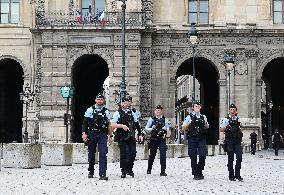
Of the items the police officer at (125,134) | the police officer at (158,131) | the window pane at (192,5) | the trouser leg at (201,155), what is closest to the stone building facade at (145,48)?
the window pane at (192,5)

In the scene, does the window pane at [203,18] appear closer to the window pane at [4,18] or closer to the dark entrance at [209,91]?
the dark entrance at [209,91]

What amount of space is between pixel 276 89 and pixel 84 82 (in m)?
19.7

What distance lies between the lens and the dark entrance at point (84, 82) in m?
55.7

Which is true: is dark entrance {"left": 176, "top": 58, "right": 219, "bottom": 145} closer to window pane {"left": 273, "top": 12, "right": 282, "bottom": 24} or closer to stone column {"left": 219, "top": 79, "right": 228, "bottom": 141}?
stone column {"left": 219, "top": 79, "right": 228, "bottom": 141}

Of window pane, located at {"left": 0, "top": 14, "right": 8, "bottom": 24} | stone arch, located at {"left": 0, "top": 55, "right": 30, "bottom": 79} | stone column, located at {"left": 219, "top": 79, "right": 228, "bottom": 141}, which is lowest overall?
stone column, located at {"left": 219, "top": 79, "right": 228, "bottom": 141}

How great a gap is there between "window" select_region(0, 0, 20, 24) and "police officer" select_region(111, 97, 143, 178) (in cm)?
3770

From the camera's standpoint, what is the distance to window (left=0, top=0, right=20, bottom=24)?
55156mm

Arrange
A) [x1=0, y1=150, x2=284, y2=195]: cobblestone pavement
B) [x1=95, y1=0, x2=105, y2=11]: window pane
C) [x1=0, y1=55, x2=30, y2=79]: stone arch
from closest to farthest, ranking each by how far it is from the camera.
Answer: [x1=0, y1=150, x2=284, y2=195]: cobblestone pavement < [x1=95, y1=0, x2=105, y2=11]: window pane < [x1=0, y1=55, x2=30, y2=79]: stone arch

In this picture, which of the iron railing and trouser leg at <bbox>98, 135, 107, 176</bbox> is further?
the iron railing

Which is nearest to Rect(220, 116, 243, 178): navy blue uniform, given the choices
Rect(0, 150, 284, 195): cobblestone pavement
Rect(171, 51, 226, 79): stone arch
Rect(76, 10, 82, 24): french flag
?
Rect(0, 150, 284, 195): cobblestone pavement

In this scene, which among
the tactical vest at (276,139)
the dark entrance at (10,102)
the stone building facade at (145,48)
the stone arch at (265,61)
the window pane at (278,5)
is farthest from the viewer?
the dark entrance at (10,102)

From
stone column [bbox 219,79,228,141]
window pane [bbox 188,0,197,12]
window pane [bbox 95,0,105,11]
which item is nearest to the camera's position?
stone column [bbox 219,79,228,141]

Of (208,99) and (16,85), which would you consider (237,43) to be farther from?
(16,85)

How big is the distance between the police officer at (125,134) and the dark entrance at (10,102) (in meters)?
38.7
